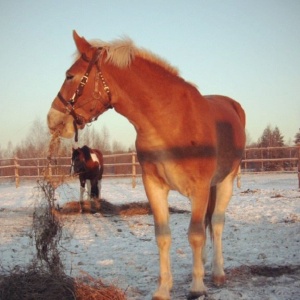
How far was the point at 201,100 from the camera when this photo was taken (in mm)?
3873

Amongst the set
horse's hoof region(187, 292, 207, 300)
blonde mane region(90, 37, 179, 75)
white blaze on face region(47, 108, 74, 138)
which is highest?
blonde mane region(90, 37, 179, 75)

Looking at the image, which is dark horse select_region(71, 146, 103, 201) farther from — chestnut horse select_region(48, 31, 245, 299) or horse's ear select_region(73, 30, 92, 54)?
horse's ear select_region(73, 30, 92, 54)

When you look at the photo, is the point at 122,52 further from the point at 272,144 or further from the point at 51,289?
the point at 272,144

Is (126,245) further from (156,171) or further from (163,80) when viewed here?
(163,80)

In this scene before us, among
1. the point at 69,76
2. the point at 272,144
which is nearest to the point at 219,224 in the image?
the point at 69,76

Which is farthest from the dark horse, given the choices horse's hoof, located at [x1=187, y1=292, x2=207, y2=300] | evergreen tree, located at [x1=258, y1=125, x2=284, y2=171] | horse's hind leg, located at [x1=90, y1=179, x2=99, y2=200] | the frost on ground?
evergreen tree, located at [x1=258, y1=125, x2=284, y2=171]

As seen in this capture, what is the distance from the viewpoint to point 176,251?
5492 millimetres

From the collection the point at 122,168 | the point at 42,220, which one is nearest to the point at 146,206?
the point at 42,220

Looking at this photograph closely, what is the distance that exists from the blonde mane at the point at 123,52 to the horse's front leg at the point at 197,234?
141cm

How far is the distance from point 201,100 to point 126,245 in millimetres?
3199

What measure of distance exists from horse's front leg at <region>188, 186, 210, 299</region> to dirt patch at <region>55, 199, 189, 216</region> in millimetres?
5934

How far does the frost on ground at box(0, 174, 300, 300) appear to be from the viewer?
3809 mm

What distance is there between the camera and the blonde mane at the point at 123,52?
3.40 m

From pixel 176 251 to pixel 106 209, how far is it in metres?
4.99
